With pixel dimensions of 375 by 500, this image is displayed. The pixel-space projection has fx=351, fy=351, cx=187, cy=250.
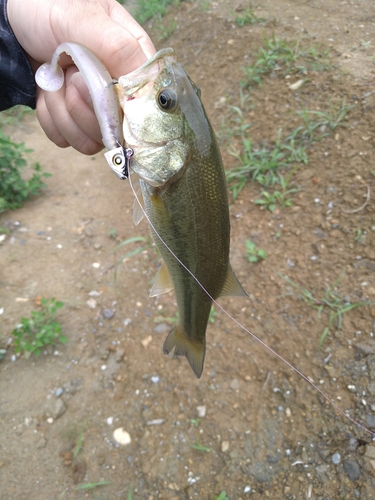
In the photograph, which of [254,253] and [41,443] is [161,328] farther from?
[41,443]

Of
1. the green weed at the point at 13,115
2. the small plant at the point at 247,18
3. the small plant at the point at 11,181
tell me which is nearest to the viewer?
Result: the small plant at the point at 11,181

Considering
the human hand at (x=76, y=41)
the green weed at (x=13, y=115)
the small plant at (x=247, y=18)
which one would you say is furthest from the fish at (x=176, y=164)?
the green weed at (x=13, y=115)

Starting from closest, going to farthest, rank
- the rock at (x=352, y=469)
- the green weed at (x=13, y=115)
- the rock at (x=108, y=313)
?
the rock at (x=352, y=469)
the rock at (x=108, y=313)
the green weed at (x=13, y=115)

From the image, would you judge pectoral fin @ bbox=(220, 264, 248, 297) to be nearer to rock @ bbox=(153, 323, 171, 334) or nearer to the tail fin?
the tail fin

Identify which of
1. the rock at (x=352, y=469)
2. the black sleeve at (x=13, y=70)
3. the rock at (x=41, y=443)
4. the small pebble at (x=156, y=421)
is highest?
the black sleeve at (x=13, y=70)

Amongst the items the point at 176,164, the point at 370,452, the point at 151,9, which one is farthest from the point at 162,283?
the point at 151,9

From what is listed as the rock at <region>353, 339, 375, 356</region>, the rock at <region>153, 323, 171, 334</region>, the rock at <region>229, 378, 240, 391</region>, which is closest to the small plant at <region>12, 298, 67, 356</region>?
the rock at <region>153, 323, 171, 334</region>

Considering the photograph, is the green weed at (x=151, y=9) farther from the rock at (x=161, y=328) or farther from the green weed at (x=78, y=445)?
the green weed at (x=78, y=445)
